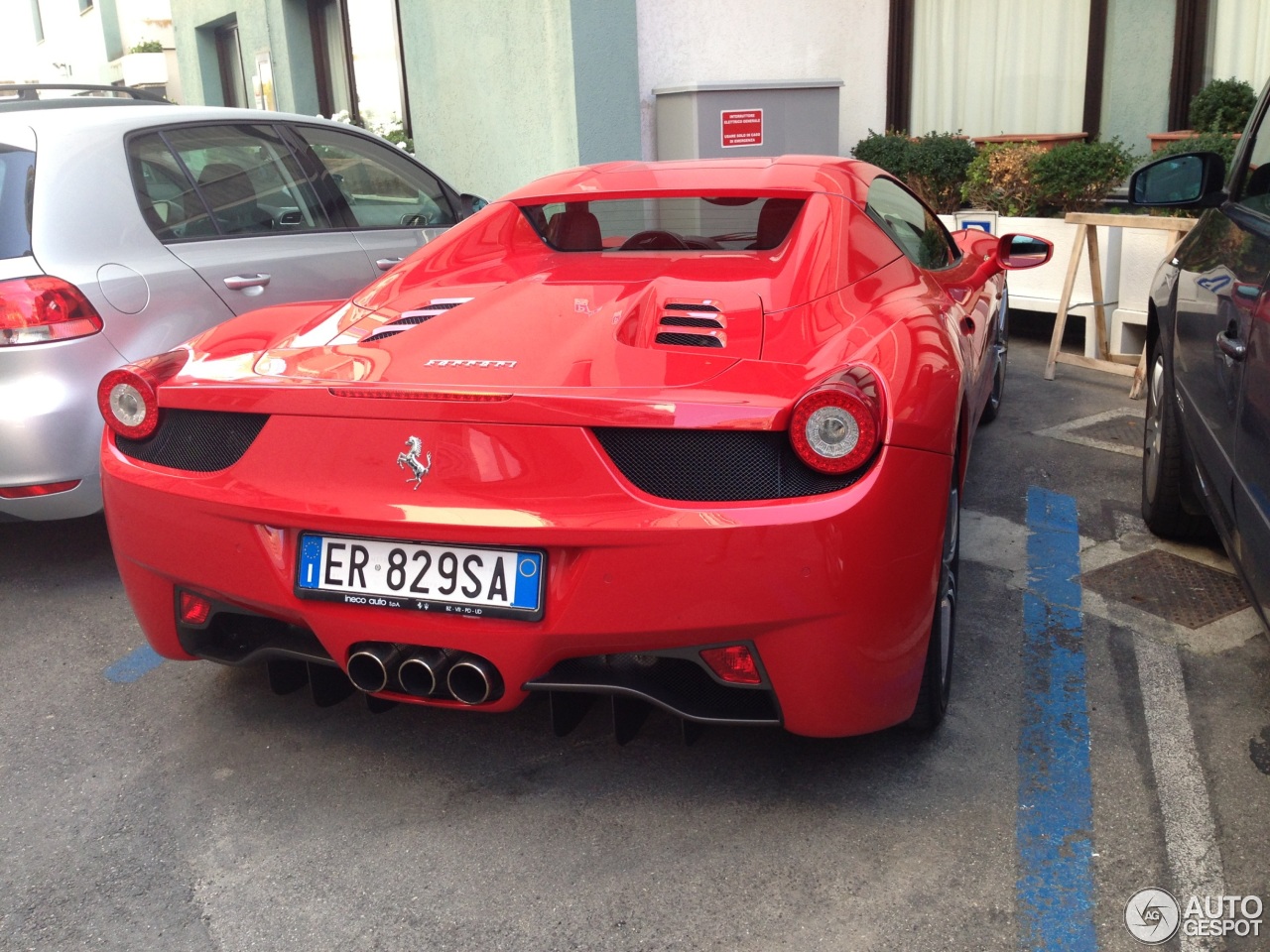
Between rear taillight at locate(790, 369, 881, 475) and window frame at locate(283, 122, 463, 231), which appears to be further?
window frame at locate(283, 122, 463, 231)

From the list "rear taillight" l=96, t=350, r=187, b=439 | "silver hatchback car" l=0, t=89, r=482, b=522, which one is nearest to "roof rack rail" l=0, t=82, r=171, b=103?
"silver hatchback car" l=0, t=89, r=482, b=522

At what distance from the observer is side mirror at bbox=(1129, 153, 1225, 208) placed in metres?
3.59

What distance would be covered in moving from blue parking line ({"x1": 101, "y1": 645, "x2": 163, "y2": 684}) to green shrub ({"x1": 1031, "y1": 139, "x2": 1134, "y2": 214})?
6.24 m

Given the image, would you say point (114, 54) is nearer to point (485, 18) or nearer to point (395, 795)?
point (485, 18)

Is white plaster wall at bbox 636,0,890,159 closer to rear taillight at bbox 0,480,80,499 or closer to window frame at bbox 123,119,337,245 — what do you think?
window frame at bbox 123,119,337,245

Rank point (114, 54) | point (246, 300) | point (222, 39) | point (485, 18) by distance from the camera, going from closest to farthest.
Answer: point (246, 300), point (485, 18), point (222, 39), point (114, 54)

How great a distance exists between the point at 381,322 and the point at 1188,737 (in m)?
2.17

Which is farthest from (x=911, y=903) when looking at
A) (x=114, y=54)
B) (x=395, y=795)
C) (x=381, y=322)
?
(x=114, y=54)

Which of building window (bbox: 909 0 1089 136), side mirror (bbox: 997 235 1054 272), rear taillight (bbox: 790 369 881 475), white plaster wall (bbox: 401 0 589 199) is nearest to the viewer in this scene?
rear taillight (bbox: 790 369 881 475)

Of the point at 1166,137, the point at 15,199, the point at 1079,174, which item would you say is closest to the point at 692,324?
the point at 15,199

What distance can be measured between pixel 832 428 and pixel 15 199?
120 inches

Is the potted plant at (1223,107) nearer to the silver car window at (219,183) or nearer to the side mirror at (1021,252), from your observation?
the side mirror at (1021,252)

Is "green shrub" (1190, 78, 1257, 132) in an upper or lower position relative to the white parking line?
upper

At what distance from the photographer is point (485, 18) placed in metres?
10.2
